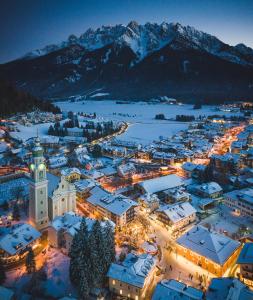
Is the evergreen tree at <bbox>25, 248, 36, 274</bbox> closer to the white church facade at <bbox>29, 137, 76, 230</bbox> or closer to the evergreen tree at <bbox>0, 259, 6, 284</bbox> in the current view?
the evergreen tree at <bbox>0, 259, 6, 284</bbox>

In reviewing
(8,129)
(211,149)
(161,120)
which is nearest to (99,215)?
(211,149)

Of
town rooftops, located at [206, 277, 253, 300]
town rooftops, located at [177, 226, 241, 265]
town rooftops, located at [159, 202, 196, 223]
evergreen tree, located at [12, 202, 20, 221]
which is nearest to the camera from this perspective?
town rooftops, located at [206, 277, 253, 300]

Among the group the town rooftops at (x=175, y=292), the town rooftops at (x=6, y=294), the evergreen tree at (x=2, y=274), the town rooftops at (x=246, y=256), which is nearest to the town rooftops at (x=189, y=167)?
the town rooftops at (x=246, y=256)

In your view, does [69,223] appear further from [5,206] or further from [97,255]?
[5,206]

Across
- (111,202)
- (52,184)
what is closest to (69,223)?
(52,184)

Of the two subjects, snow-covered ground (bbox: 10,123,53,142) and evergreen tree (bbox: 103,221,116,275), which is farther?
snow-covered ground (bbox: 10,123,53,142)

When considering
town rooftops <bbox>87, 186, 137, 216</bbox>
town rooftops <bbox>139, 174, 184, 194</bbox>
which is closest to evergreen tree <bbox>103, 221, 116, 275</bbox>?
town rooftops <bbox>87, 186, 137, 216</bbox>
